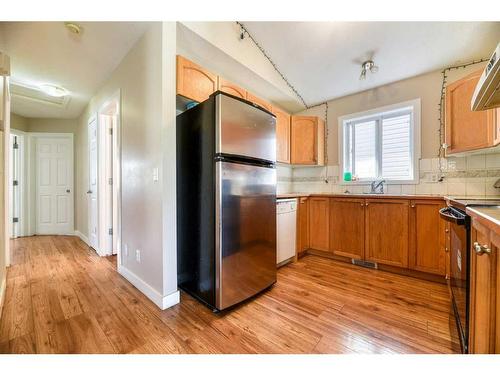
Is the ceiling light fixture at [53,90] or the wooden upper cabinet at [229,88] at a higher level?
the ceiling light fixture at [53,90]

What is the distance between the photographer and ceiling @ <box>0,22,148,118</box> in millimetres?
1803

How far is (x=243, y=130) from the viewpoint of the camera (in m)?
1.67

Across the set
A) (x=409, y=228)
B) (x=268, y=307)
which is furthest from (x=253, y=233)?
(x=409, y=228)

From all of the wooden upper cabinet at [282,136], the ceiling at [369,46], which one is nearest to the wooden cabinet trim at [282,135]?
the wooden upper cabinet at [282,136]

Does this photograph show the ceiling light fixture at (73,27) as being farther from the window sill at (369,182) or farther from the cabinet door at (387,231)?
the window sill at (369,182)

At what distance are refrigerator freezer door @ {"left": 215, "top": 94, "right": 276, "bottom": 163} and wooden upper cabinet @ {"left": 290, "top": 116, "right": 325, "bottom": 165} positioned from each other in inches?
51.0

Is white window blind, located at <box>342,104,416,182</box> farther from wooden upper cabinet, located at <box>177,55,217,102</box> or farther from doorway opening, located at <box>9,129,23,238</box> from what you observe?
doorway opening, located at <box>9,129,23,238</box>

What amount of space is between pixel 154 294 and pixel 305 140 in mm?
→ 2708

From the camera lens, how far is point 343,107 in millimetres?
3162

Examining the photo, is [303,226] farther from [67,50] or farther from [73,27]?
[67,50]

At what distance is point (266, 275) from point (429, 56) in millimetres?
2941

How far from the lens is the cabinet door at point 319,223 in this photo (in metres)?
2.77

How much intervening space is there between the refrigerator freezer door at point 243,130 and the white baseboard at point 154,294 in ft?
3.95

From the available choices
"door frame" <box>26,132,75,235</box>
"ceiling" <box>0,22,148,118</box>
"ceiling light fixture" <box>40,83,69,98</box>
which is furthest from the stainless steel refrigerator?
"door frame" <box>26,132,75,235</box>
